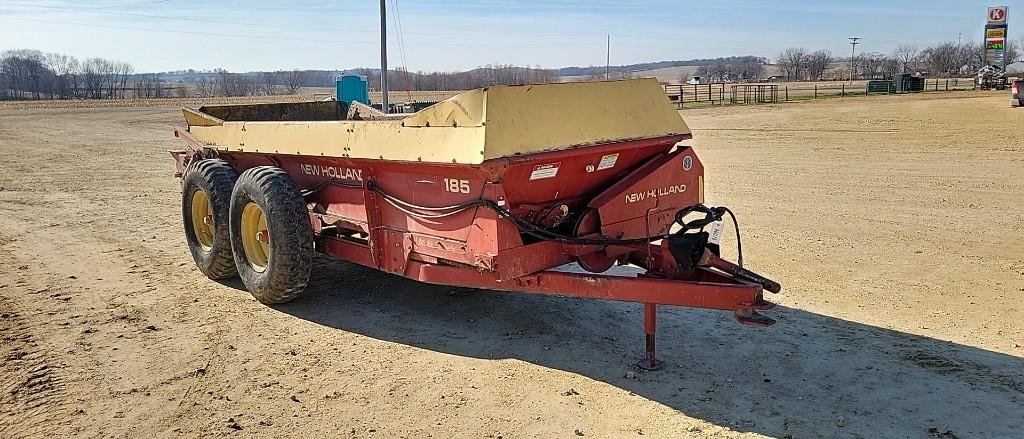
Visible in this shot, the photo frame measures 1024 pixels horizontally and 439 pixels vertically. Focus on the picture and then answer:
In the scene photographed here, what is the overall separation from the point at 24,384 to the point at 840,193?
887 cm

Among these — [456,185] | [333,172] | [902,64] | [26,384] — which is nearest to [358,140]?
[333,172]

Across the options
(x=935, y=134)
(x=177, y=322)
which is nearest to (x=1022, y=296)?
(x=177, y=322)

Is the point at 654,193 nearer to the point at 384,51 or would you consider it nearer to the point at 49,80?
the point at 384,51

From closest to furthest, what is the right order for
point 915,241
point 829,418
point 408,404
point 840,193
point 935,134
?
point 829,418
point 408,404
point 915,241
point 840,193
point 935,134

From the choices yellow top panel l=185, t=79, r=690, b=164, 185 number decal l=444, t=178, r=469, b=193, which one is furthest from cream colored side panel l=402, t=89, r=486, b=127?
185 number decal l=444, t=178, r=469, b=193

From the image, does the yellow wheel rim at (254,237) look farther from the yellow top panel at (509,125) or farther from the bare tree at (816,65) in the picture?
the bare tree at (816,65)

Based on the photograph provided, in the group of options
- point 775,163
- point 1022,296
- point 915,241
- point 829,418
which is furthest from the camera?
point 775,163

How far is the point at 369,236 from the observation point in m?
5.09

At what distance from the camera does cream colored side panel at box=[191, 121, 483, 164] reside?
13.6 feet

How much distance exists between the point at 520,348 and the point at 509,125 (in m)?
1.43

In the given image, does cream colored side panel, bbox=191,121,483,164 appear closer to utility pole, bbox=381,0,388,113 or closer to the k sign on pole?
utility pole, bbox=381,0,388,113

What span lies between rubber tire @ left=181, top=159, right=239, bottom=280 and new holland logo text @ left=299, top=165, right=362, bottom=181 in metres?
0.80

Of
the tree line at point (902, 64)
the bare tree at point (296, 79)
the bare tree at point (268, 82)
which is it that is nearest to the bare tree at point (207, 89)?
the bare tree at point (268, 82)

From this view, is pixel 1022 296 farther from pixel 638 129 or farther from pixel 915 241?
pixel 638 129
